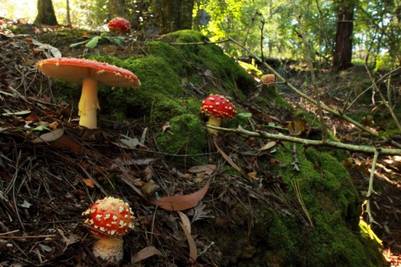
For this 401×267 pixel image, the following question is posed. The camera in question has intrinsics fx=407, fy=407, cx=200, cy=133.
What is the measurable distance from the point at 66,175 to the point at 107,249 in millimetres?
657

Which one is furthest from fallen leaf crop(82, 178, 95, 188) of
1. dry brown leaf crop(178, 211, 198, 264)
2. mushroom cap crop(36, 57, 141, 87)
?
mushroom cap crop(36, 57, 141, 87)

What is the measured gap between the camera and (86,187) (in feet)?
8.90

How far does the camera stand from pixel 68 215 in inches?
96.8

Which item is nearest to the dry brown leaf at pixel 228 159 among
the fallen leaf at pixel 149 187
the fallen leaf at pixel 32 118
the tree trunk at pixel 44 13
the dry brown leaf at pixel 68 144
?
the fallen leaf at pixel 149 187

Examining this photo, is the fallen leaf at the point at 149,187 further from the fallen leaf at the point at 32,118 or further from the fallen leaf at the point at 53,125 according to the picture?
the fallen leaf at the point at 32,118

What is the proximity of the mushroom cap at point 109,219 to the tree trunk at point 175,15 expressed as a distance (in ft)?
16.3

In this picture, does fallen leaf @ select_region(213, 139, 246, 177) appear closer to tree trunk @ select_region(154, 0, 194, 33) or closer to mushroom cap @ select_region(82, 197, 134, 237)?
mushroom cap @ select_region(82, 197, 134, 237)

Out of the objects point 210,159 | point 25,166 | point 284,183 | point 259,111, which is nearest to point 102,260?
point 25,166

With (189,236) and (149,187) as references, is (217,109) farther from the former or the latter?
(189,236)

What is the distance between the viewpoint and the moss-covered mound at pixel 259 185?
3068 mm

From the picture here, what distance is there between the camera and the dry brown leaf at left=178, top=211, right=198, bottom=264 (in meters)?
2.56

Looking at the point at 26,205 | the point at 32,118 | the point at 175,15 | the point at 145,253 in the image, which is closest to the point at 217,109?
the point at 32,118

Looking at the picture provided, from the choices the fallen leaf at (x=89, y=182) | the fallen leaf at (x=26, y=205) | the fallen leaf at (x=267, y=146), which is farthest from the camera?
the fallen leaf at (x=267, y=146)

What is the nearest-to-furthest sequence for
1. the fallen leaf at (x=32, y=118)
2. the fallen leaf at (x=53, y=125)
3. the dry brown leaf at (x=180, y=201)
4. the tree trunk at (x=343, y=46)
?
the dry brown leaf at (x=180, y=201) < the fallen leaf at (x=53, y=125) < the fallen leaf at (x=32, y=118) < the tree trunk at (x=343, y=46)
